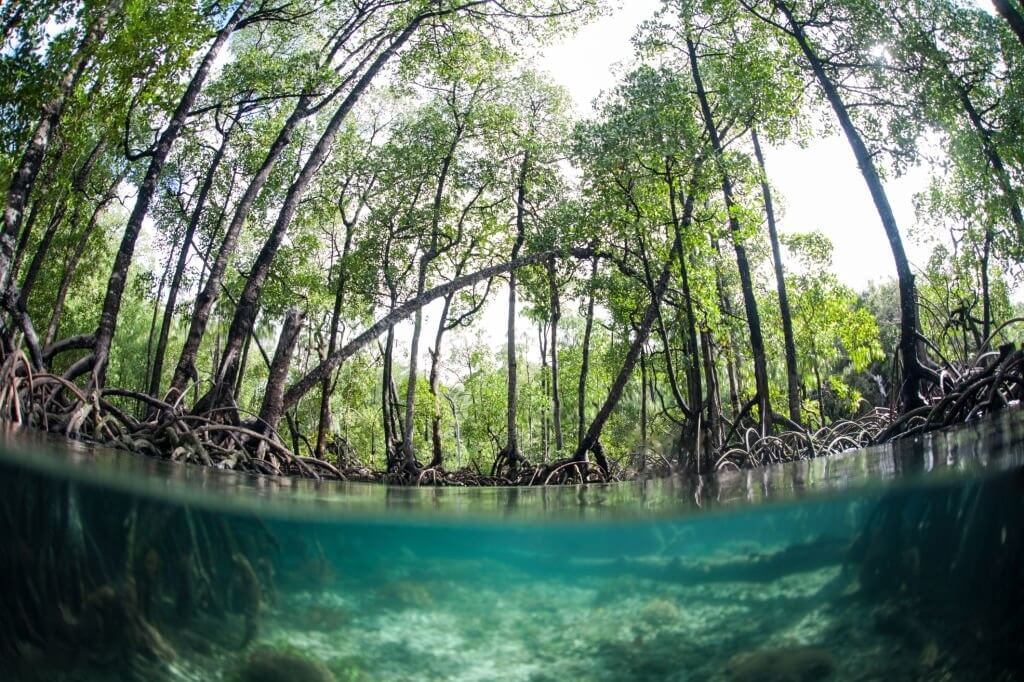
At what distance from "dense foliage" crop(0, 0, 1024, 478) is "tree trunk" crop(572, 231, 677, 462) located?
0.09 meters

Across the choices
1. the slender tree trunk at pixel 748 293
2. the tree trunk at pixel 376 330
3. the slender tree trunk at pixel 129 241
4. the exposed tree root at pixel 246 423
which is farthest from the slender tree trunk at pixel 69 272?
the slender tree trunk at pixel 748 293

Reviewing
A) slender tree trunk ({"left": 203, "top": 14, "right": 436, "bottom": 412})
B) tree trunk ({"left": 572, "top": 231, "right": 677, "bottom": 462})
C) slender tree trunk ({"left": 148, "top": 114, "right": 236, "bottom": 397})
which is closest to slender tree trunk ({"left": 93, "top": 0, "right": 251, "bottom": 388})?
slender tree trunk ({"left": 203, "top": 14, "right": 436, "bottom": 412})

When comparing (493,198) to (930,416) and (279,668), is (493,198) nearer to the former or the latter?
(930,416)

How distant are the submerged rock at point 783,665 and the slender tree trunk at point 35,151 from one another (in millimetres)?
7419

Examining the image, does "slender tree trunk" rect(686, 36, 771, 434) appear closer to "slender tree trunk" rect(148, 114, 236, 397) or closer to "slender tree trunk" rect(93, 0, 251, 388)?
"slender tree trunk" rect(93, 0, 251, 388)

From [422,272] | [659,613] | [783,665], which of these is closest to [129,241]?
[659,613]

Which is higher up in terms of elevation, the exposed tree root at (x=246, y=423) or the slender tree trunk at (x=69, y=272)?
the slender tree trunk at (x=69, y=272)

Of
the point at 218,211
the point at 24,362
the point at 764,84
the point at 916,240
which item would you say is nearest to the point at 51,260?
the point at 218,211

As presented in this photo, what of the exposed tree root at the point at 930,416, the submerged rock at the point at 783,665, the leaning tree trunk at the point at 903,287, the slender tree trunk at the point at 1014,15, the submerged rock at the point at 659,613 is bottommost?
the submerged rock at the point at 783,665

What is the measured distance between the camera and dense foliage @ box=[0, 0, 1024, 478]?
748cm

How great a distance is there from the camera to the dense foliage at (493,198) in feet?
24.5

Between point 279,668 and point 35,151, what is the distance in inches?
254

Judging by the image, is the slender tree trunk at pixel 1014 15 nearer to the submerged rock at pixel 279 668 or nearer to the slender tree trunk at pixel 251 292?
the submerged rock at pixel 279 668

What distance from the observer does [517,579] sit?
3.14 metres
